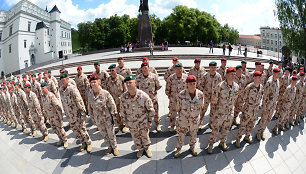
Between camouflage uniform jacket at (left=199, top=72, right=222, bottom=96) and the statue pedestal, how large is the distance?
20.1 metres

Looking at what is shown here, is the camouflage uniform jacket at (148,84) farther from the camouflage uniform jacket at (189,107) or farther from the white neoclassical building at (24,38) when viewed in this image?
the white neoclassical building at (24,38)

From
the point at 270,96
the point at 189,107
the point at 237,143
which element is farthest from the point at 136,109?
the point at 270,96

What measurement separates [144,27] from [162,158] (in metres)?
22.3

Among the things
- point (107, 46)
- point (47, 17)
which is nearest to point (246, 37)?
point (107, 46)

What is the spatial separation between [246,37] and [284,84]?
103 m

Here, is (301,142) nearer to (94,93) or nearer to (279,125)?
(279,125)

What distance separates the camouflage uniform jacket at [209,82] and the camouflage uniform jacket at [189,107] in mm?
1534

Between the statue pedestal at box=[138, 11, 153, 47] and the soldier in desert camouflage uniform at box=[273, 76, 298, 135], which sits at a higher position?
the statue pedestal at box=[138, 11, 153, 47]

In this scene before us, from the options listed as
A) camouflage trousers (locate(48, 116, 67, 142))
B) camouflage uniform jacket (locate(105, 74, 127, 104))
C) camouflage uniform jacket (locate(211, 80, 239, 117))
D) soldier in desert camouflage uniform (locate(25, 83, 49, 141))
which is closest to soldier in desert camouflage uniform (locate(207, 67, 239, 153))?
camouflage uniform jacket (locate(211, 80, 239, 117))

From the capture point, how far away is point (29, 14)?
1634 inches

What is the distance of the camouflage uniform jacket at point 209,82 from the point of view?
5184 millimetres

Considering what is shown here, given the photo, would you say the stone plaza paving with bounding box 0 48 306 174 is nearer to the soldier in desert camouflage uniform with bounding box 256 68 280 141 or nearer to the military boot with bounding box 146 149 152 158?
the military boot with bounding box 146 149 152 158

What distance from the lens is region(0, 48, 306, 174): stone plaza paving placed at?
4027 millimetres

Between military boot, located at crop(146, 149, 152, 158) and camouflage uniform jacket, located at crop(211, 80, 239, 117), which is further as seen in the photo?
military boot, located at crop(146, 149, 152, 158)
